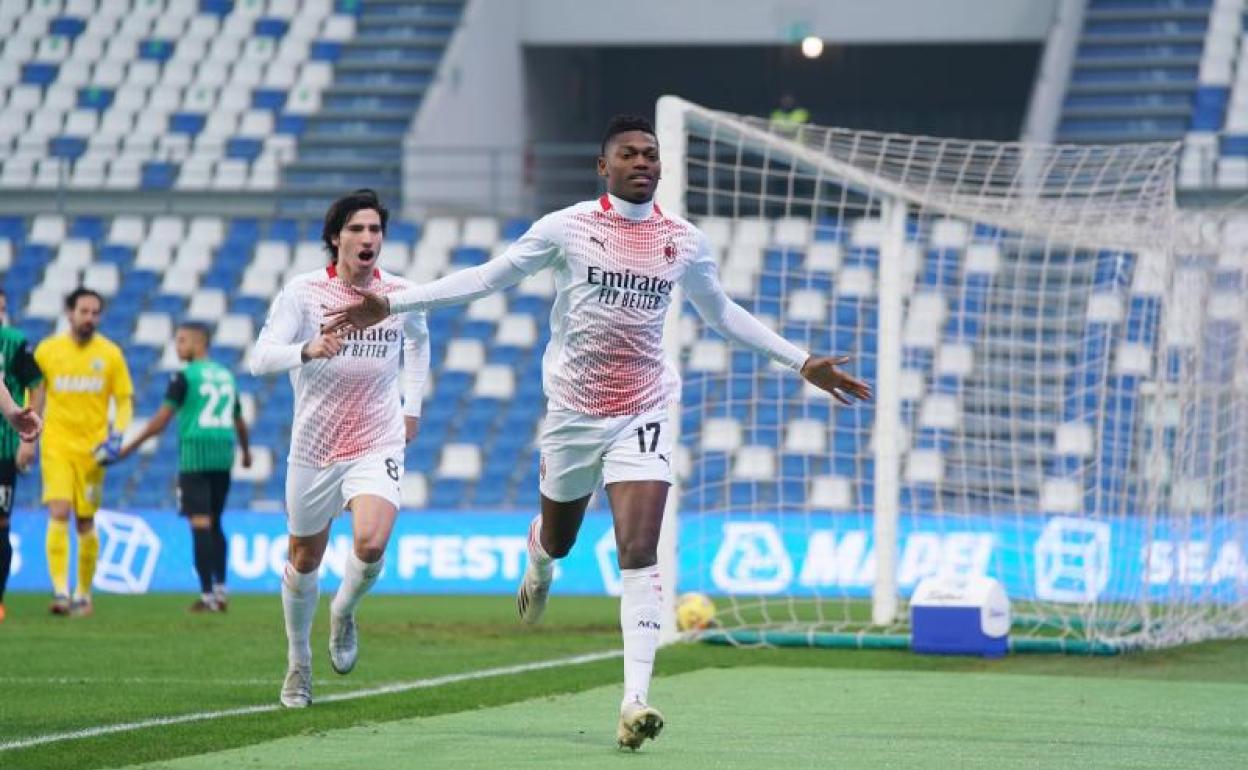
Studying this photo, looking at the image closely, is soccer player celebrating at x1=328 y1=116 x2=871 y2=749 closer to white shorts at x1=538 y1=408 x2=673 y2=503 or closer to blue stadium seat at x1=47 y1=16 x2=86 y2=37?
white shorts at x1=538 y1=408 x2=673 y2=503

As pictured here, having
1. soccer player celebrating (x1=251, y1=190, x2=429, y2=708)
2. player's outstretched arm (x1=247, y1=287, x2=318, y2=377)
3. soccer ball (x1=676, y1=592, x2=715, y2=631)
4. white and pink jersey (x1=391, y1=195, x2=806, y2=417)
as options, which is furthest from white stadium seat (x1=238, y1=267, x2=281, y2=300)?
white and pink jersey (x1=391, y1=195, x2=806, y2=417)

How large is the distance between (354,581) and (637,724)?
2.33 m

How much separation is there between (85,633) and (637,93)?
21432mm

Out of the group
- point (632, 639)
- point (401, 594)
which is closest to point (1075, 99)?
point (401, 594)

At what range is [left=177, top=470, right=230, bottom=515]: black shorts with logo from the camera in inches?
635

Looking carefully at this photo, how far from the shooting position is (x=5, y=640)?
511 inches

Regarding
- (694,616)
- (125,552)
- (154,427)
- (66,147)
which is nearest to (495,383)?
(125,552)

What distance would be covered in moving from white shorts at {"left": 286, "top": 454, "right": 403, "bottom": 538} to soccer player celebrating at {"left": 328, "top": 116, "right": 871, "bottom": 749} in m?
1.15

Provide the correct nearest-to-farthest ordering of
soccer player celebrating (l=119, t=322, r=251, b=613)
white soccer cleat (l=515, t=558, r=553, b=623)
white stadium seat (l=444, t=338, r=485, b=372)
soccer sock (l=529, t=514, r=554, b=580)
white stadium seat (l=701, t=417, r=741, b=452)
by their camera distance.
A: 1. soccer sock (l=529, t=514, r=554, b=580)
2. white soccer cleat (l=515, t=558, r=553, b=623)
3. soccer player celebrating (l=119, t=322, r=251, b=613)
4. white stadium seat (l=701, t=417, r=741, b=452)
5. white stadium seat (l=444, t=338, r=485, b=372)

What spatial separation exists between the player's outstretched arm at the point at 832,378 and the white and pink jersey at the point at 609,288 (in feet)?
0.23

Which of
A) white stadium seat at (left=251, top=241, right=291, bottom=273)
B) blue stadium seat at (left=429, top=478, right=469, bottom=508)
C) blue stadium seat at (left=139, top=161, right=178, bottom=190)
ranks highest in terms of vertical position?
blue stadium seat at (left=139, top=161, right=178, bottom=190)

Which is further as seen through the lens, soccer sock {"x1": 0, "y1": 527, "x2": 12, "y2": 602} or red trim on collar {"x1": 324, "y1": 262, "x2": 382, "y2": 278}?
soccer sock {"x1": 0, "y1": 527, "x2": 12, "y2": 602}

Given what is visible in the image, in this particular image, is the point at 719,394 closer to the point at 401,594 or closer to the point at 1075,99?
the point at 401,594

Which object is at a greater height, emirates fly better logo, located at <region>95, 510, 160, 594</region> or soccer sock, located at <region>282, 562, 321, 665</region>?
soccer sock, located at <region>282, 562, 321, 665</region>
